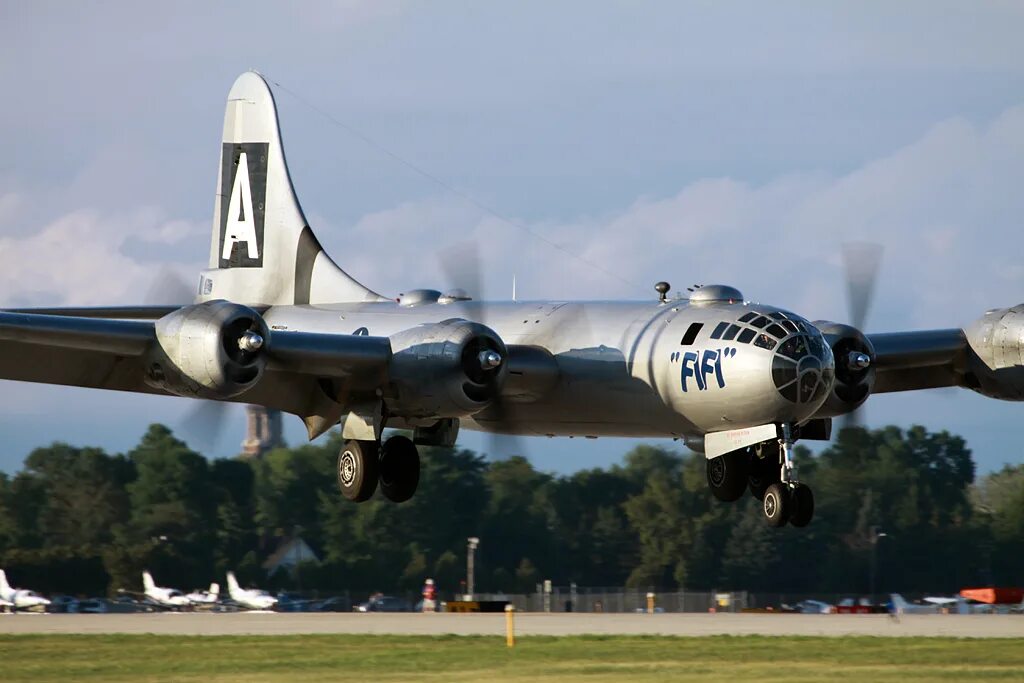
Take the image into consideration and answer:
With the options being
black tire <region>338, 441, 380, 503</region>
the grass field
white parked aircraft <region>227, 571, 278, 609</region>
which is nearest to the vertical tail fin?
black tire <region>338, 441, 380, 503</region>

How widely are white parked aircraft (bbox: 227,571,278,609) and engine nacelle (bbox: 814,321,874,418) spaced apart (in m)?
43.7

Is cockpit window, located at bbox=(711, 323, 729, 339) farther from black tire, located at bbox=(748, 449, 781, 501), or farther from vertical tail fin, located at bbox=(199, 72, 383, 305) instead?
vertical tail fin, located at bbox=(199, 72, 383, 305)

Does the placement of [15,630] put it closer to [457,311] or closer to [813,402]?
[457,311]

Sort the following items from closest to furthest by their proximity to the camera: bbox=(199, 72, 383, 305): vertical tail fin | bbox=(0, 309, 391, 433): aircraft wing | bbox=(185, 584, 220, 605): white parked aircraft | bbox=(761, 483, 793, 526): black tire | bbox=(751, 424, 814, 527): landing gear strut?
bbox=(0, 309, 391, 433): aircraft wing
bbox=(751, 424, 814, 527): landing gear strut
bbox=(761, 483, 793, 526): black tire
bbox=(199, 72, 383, 305): vertical tail fin
bbox=(185, 584, 220, 605): white parked aircraft

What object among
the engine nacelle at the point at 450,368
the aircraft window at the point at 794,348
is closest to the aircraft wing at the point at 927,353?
the aircraft window at the point at 794,348

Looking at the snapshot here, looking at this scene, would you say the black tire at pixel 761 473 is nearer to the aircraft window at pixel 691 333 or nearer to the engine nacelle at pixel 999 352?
the aircraft window at pixel 691 333

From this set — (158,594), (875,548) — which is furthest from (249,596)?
(875,548)

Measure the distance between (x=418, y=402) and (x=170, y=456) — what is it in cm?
4878

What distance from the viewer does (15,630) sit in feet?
132

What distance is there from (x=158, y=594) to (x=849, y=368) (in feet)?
147

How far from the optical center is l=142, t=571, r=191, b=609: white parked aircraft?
69125 millimetres

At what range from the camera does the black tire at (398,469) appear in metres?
33.0

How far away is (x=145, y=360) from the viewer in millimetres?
29594

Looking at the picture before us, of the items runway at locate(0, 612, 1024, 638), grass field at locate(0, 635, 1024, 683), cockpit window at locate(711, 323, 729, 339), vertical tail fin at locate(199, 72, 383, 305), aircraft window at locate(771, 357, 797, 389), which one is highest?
vertical tail fin at locate(199, 72, 383, 305)
